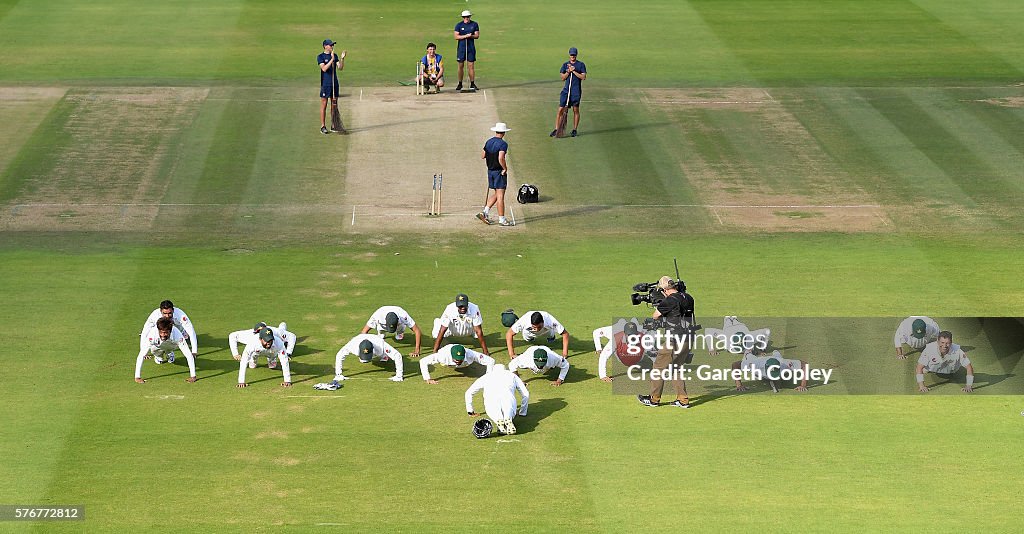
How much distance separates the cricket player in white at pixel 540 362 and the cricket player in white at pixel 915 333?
6059 mm

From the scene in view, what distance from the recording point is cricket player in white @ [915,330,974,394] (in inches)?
900

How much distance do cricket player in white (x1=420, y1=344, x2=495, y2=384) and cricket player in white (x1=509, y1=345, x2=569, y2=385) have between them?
1.53 ft

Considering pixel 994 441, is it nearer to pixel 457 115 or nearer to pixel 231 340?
pixel 231 340

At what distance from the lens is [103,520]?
60.9 ft

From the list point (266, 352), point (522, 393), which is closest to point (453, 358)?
point (522, 393)

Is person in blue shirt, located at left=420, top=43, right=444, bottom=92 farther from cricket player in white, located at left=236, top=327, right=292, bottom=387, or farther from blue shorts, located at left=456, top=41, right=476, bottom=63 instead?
cricket player in white, located at left=236, top=327, right=292, bottom=387

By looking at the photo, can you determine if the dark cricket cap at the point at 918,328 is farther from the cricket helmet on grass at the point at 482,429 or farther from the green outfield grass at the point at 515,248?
the cricket helmet on grass at the point at 482,429

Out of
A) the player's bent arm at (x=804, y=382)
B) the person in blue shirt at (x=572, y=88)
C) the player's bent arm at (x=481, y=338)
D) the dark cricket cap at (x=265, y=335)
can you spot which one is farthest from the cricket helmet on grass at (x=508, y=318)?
the person in blue shirt at (x=572, y=88)

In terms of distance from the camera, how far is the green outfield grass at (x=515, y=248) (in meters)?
19.7

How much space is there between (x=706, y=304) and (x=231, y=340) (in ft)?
30.0

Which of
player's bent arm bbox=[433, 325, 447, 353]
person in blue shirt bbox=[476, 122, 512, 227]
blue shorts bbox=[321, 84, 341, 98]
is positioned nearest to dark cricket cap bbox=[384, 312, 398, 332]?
player's bent arm bbox=[433, 325, 447, 353]

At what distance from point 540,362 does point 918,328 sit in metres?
6.80

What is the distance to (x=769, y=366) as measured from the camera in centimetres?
2319

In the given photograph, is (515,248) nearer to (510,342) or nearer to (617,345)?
(510,342)
